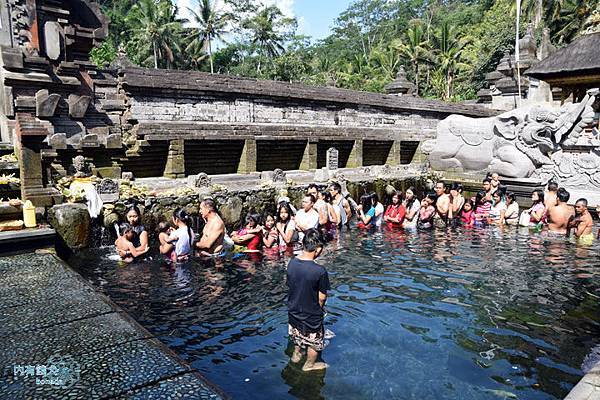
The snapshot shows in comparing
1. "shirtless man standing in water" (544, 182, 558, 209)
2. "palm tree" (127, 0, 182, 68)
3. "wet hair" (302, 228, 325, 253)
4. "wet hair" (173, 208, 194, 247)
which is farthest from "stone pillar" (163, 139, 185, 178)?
"palm tree" (127, 0, 182, 68)

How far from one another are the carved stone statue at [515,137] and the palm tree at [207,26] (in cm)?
2872

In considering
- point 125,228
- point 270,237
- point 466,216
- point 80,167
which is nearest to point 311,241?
point 270,237

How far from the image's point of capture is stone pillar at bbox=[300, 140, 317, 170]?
52.3 ft

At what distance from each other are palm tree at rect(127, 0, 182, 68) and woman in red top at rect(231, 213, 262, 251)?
31679 millimetres

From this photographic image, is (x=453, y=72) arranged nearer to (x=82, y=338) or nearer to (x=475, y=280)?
(x=475, y=280)

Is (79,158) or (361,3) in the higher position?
(361,3)

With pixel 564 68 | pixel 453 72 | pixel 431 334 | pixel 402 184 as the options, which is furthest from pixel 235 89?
pixel 453 72

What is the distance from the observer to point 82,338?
3885mm

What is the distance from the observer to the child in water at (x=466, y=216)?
11453 mm

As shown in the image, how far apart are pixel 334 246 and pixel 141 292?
433 centimetres

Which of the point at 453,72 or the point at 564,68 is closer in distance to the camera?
the point at 564,68

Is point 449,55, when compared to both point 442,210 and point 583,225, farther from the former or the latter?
point 583,225

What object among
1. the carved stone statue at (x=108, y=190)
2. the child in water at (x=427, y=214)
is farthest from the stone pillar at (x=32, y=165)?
the child in water at (x=427, y=214)

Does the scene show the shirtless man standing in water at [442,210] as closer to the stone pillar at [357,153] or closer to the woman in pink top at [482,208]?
the woman in pink top at [482,208]
